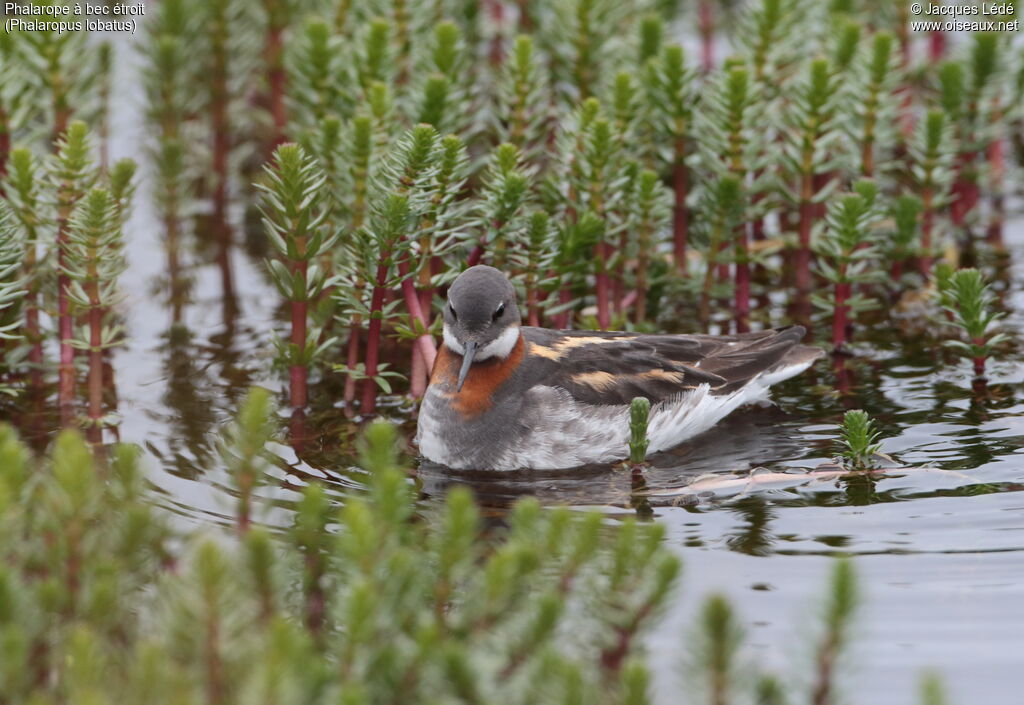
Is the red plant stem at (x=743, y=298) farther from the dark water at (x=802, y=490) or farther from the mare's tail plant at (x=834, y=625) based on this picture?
the mare's tail plant at (x=834, y=625)

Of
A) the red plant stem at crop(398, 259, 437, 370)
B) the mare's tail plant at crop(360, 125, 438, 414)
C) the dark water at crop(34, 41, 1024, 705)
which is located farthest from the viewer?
the red plant stem at crop(398, 259, 437, 370)

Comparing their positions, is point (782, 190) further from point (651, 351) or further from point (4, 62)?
point (4, 62)

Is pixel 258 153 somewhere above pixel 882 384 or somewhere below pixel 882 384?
above

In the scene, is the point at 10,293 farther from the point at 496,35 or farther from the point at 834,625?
the point at 496,35

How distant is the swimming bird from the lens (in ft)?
21.3

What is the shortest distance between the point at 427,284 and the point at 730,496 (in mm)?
1892

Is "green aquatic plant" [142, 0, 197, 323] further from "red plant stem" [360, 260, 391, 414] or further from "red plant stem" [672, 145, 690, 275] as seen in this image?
"red plant stem" [672, 145, 690, 275]

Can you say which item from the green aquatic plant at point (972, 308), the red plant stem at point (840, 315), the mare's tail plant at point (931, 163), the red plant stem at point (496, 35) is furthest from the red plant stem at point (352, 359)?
the red plant stem at point (496, 35)

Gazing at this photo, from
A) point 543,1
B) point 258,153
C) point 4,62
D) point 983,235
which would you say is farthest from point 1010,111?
point 4,62

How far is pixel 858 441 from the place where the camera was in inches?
233

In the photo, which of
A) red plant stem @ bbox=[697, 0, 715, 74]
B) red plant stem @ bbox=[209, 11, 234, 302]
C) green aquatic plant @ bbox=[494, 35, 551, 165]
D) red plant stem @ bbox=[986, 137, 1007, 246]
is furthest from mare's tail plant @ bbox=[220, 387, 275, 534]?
red plant stem @ bbox=[697, 0, 715, 74]

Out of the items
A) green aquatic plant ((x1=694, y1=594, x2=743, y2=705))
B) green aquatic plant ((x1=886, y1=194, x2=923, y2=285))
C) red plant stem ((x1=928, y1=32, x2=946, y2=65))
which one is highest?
red plant stem ((x1=928, y1=32, x2=946, y2=65))

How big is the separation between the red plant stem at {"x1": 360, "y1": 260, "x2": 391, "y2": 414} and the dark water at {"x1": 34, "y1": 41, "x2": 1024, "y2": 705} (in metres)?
0.17

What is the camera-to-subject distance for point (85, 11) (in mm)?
9188
